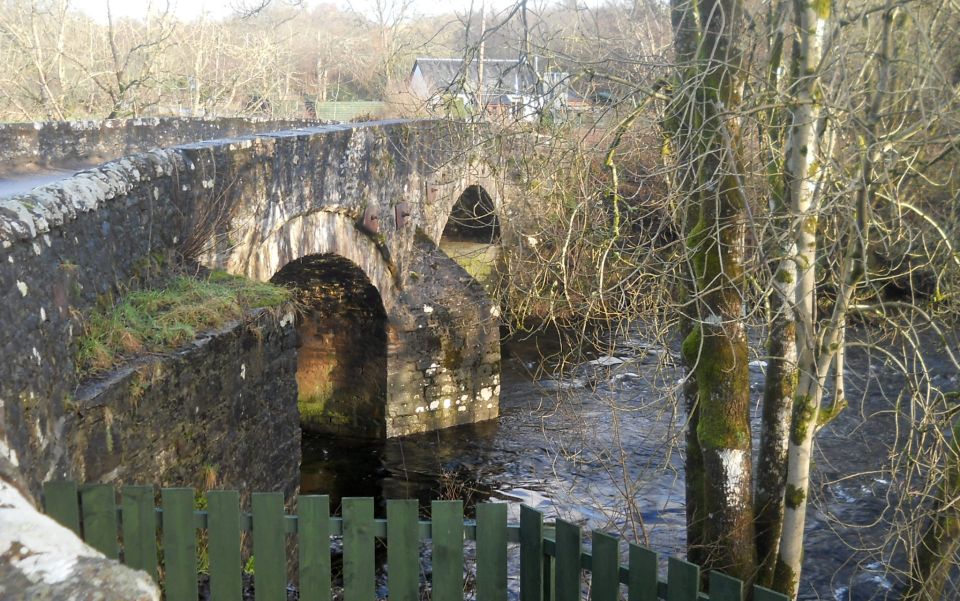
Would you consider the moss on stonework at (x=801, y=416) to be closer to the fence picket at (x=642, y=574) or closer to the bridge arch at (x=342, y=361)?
the fence picket at (x=642, y=574)

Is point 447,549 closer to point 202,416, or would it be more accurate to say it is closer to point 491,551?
point 491,551

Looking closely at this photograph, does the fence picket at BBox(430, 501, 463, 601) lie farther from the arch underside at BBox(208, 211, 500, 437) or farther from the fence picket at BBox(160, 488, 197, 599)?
the arch underside at BBox(208, 211, 500, 437)

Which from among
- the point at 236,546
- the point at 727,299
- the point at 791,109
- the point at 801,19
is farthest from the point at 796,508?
the point at 236,546

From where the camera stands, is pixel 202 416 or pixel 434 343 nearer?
pixel 202 416

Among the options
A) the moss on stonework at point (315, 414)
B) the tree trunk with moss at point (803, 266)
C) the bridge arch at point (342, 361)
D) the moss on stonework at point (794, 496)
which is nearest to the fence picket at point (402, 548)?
the tree trunk with moss at point (803, 266)

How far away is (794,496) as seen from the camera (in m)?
5.02

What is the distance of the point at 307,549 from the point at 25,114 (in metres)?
13.3

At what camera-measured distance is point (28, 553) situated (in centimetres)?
195

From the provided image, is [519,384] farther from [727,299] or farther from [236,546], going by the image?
[236,546]

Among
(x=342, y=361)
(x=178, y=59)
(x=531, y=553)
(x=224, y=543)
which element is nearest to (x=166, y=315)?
(x=224, y=543)

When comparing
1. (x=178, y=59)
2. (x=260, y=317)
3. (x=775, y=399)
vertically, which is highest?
(x=178, y=59)

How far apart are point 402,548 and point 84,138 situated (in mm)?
8345

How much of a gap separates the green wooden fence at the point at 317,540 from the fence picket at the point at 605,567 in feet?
0.20

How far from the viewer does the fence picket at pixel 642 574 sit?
139 inches
